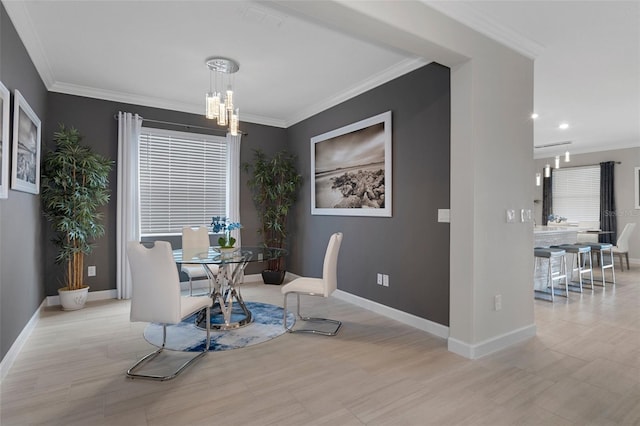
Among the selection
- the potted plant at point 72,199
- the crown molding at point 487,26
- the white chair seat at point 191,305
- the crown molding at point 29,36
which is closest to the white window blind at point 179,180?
the potted plant at point 72,199

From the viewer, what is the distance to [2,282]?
2.46 metres

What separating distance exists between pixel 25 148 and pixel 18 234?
2.50 ft

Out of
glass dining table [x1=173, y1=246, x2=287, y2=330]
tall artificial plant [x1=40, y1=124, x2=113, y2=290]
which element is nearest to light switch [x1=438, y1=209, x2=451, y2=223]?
glass dining table [x1=173, y1=246, x2=287, y2=330]

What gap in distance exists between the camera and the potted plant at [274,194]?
536cm

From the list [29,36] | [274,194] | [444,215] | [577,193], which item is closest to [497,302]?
[444,215]

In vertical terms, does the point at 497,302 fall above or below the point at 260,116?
below

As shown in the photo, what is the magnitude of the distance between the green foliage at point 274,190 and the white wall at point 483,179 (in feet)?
9.90

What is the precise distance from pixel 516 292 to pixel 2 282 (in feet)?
13.6

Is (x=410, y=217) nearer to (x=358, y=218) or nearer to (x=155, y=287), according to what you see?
(x=358, y=218)

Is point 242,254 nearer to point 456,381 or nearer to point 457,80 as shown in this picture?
point 456,381

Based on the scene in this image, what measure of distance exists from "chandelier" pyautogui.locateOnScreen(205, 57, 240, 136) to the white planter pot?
265 cm

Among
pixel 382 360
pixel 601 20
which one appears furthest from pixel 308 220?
pixel 601 20

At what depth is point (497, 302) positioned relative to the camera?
9.57ft

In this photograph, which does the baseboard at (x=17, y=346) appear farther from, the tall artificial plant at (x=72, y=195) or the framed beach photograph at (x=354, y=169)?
the framed beach photograph at (x=354, y=169)
